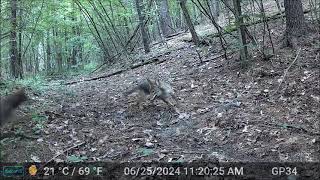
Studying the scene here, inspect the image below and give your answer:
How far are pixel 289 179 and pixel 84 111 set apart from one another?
4.83 m

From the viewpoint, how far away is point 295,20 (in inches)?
352

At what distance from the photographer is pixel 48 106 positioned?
8.11m

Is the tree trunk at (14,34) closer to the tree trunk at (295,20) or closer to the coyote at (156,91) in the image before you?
the coyote at (156,91)

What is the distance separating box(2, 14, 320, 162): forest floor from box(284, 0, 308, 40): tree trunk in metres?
0.30

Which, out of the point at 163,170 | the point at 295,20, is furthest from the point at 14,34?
the point at 163,170

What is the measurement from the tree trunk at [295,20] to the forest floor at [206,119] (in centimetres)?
30

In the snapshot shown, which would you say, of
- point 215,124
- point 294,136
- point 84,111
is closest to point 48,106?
point 84,111

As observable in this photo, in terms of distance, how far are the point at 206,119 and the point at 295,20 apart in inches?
146

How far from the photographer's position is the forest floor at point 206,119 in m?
5.68

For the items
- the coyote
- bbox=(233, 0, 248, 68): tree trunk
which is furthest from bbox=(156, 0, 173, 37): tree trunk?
the coyote
